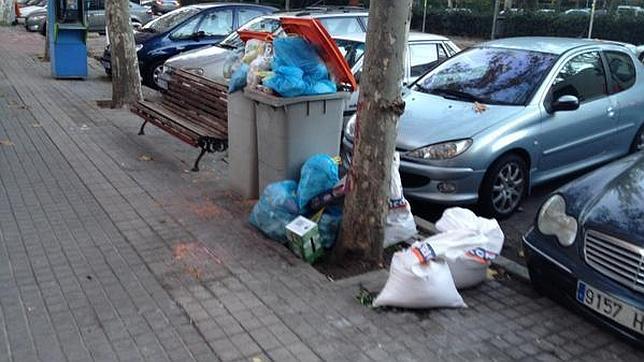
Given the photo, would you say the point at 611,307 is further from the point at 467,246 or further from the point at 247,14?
the point at 247,14

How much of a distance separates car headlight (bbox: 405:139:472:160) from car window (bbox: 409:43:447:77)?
3.24 m

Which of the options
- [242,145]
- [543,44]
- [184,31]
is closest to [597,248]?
[242,145]

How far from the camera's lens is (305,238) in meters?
4.63

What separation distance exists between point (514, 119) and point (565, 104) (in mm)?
608

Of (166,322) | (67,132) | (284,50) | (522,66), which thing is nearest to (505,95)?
(522,66)

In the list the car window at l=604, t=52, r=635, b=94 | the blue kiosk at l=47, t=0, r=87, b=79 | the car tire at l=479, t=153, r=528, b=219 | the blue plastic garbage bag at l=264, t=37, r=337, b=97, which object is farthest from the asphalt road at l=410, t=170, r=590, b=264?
the blue kiosk at l=47, t=0, r=87, b=79

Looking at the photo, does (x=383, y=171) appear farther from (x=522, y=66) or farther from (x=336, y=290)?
(x=522, y=66)

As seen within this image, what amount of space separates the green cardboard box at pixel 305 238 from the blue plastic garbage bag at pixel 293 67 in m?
1.14

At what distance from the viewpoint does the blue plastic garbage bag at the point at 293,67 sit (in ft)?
17.4

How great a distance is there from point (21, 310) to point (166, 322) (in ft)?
2.84

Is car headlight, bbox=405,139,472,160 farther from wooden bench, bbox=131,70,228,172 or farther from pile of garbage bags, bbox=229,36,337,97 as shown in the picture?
wooden bench, bbox=131,70,228,172

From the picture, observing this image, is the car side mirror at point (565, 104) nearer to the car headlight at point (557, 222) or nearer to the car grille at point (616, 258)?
the car headlight at point (557, 222)

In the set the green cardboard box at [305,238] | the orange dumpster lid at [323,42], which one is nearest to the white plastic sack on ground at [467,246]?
the green cardboard box at [305,238]

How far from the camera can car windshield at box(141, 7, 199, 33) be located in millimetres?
12922
